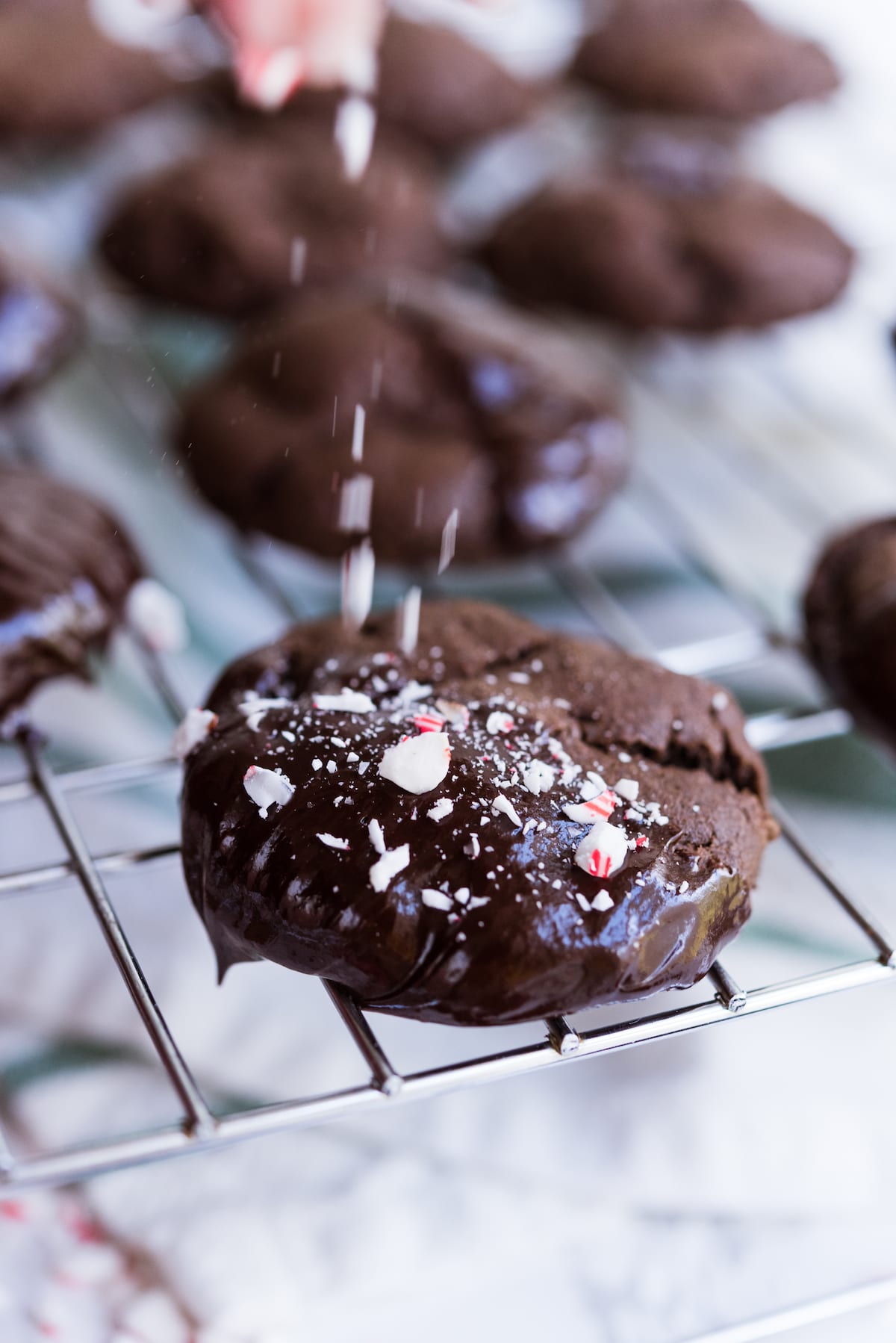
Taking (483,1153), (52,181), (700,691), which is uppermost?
(700,691)

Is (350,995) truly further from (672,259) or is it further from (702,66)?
(702,66)

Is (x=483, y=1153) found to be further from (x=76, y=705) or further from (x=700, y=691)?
(x=76, y=705)

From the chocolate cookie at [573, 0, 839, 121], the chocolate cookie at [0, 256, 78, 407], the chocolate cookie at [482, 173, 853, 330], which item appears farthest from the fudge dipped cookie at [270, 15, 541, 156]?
the chocolate cookie at [0, 256, 78, 407]

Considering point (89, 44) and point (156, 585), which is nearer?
point (156, 585)

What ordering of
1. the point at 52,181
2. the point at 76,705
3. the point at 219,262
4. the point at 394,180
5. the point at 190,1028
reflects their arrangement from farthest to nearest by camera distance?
the point at 52,181 → the point at 394,180 → the point at 219,262 → the point at 76,705 → the point at 190,1028

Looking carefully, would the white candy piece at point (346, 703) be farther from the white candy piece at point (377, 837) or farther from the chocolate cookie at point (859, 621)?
the chocolate cookie at point (859, 621)

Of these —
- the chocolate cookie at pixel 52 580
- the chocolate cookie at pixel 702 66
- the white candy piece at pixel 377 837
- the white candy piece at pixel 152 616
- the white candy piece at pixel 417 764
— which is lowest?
the white candy piece at pixel 152 616

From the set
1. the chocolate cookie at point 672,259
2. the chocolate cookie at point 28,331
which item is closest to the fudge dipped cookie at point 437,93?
the chocolate cookie at point 672,259

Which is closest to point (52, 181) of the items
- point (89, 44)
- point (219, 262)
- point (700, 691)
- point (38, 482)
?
point (89, 44)
